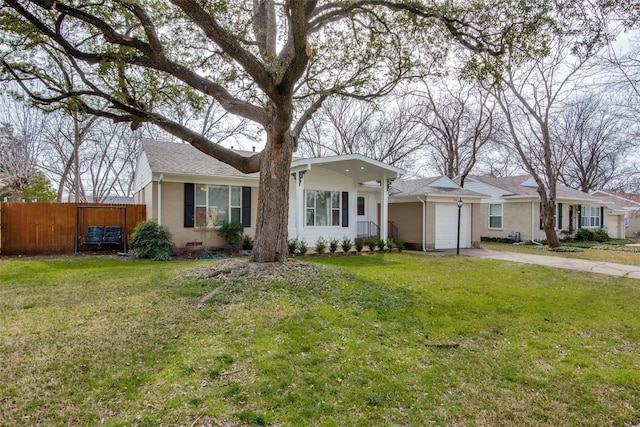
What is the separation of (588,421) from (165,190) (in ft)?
Answer: 39.3

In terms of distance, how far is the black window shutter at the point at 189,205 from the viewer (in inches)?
476

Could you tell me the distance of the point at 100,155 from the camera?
26.9m

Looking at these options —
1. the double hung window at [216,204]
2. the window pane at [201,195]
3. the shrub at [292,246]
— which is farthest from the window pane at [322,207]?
the window pane at [201,195]

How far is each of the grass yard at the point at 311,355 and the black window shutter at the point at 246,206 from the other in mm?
6360

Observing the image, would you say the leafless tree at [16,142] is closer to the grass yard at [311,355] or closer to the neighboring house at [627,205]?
the grass yard at [311,355]

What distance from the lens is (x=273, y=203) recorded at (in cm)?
769

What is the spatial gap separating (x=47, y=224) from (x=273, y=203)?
9.38 meters

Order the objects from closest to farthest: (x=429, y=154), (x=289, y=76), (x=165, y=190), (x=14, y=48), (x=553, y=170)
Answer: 1. (x=289, y=76)
2. (x=14, y=48)
3. (x=165, y=190)
4. (x=553, y=170)
5. (x=429, y=154)

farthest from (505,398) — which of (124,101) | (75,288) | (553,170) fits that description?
(553,170)

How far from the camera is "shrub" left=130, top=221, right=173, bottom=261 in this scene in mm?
10609

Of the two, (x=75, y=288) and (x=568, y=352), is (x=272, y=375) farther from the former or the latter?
(x=75, y=288)

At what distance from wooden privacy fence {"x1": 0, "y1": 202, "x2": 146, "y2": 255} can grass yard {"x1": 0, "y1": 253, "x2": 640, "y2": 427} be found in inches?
231

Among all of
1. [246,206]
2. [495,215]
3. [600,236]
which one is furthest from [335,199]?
[600,236]

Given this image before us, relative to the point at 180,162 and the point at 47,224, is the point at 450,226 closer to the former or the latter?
the point at 180,162
